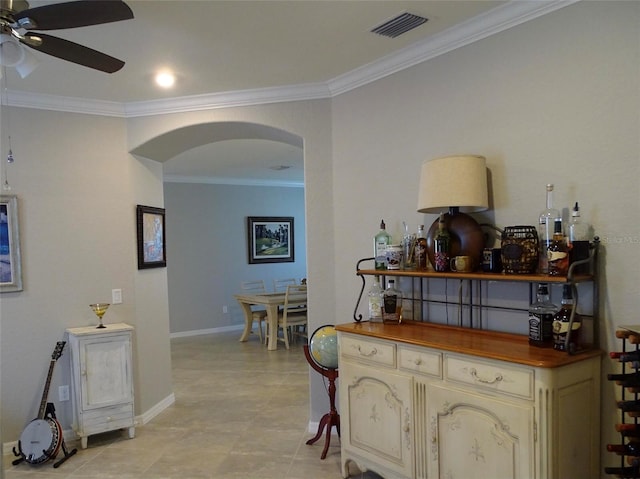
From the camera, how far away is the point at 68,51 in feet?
6.83

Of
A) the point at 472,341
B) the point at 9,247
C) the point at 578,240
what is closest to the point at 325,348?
the point at 472,341

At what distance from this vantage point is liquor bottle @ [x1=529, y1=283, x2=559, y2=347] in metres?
2.11

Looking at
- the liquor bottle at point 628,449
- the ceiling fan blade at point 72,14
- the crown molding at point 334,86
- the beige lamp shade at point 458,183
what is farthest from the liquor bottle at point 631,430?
the ceiling fan blade at point 72,14

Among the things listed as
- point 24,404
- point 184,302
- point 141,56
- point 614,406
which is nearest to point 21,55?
point 141,56

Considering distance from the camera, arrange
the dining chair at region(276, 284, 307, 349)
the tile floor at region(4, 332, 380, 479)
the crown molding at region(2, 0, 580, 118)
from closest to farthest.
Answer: the crown molding at region(2, 0, 580, 118) < the tile floor at region(4, 332, 380, 479) < the dining chair at region(276, 284, 307, 349)

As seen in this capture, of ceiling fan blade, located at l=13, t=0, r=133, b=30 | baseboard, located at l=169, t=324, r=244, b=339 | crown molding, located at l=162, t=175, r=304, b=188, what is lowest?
baseboard, located at l=169, t=324, r=244, b=339

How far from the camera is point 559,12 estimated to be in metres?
2.20

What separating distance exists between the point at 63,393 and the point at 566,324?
139 inches

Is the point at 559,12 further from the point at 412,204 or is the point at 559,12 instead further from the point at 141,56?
the point at 141,56

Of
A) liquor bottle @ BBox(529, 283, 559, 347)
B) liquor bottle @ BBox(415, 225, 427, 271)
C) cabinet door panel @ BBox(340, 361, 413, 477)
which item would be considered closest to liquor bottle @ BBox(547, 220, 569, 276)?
liquor bottle @ BBox(529, 283, 559, 347)

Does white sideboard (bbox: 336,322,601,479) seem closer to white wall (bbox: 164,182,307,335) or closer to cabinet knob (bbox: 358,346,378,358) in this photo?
cabinet knob (bbox: 358,346,378,358)

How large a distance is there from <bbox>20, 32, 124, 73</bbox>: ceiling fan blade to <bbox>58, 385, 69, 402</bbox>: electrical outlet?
2.54 m

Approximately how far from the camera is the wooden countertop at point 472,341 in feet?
6.39

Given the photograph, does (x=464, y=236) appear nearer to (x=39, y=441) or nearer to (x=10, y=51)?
(x=10, y=51)
